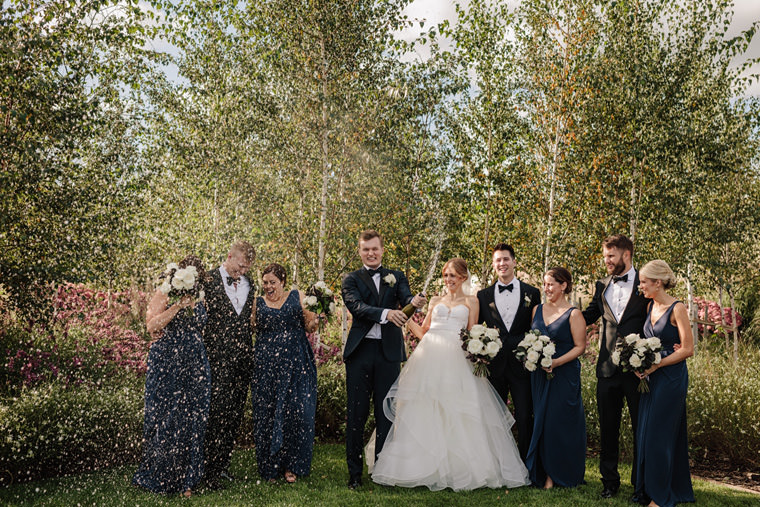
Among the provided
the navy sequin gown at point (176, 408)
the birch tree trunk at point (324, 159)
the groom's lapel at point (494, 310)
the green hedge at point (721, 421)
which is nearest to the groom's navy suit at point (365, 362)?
the groom's lapel at point (494, 310)

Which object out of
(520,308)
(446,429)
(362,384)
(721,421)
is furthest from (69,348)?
(721,421)

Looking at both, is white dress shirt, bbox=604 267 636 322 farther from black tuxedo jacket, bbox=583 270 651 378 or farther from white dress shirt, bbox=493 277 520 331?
white dress shirt, bbox=493 277 520 331

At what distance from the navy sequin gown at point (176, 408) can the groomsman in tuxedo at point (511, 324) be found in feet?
9.49

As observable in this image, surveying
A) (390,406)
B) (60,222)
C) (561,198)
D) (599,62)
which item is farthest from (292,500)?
(599,62)

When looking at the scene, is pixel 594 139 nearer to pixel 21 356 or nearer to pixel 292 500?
pixel 292 500

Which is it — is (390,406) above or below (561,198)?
below

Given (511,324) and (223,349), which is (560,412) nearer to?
(511,324)

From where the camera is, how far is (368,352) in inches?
212

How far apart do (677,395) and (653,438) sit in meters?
0.43

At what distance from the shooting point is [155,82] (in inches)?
492

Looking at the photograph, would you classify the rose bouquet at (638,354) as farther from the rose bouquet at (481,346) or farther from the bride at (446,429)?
the bride at (446,429)

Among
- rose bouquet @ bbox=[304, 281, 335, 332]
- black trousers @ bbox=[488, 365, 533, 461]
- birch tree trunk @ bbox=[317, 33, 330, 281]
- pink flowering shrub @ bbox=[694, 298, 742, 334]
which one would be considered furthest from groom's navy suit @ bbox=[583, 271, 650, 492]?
pink flowering shrub @ bbox=[694, 298, 742, 334]

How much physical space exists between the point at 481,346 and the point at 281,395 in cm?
204

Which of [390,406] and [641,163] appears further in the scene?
[641,163]
